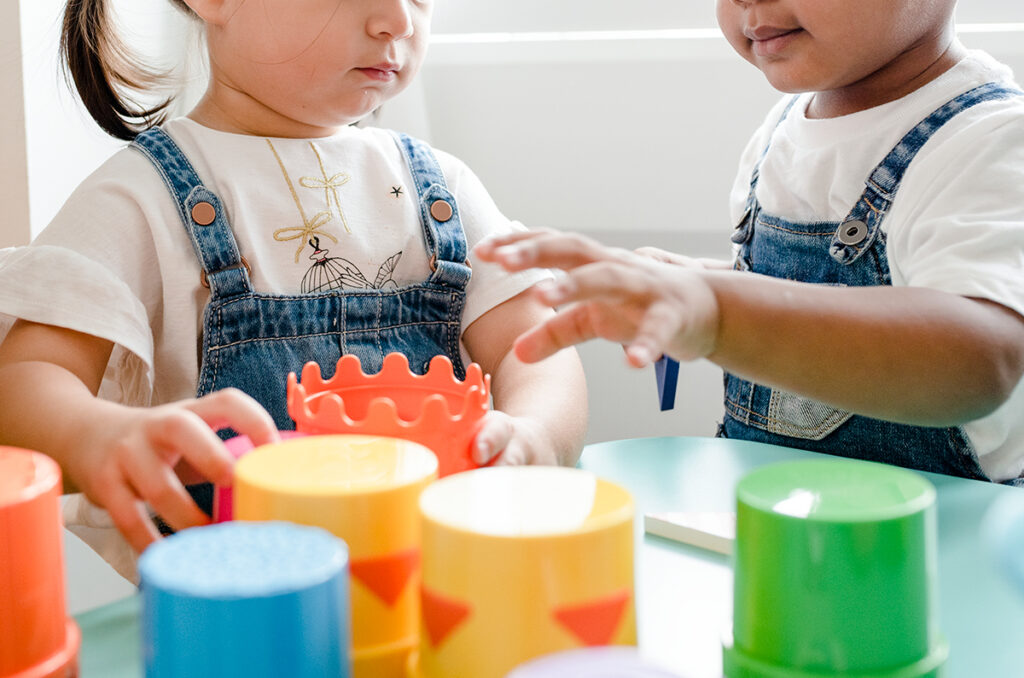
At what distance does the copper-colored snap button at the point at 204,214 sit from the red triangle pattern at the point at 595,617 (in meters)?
0.47

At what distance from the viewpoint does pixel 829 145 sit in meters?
0.78

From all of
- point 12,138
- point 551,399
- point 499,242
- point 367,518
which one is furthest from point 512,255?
point 12,138

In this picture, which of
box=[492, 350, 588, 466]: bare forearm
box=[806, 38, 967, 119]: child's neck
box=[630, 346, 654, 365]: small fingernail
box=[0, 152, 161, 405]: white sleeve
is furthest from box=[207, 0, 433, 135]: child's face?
box=[630, 346, 654, 365]: small fingernail

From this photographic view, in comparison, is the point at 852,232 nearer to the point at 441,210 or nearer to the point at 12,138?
the point at 441,210

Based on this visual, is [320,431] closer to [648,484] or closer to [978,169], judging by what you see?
[648,484]

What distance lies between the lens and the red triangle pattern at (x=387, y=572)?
335 mm

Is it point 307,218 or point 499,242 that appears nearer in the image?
point 499,242

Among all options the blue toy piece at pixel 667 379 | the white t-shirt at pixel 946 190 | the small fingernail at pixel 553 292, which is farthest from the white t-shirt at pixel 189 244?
the small fingernail at pixel 553 292

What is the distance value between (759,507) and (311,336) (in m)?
0.45

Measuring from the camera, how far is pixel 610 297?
40 centimetres

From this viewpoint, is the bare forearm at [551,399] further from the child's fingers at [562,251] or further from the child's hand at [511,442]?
the child's fingers at [562,251]

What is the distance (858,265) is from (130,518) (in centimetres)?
51

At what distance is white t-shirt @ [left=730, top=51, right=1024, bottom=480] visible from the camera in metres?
0.61

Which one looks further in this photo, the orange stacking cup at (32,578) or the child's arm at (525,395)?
the child's arm at (525,395)
